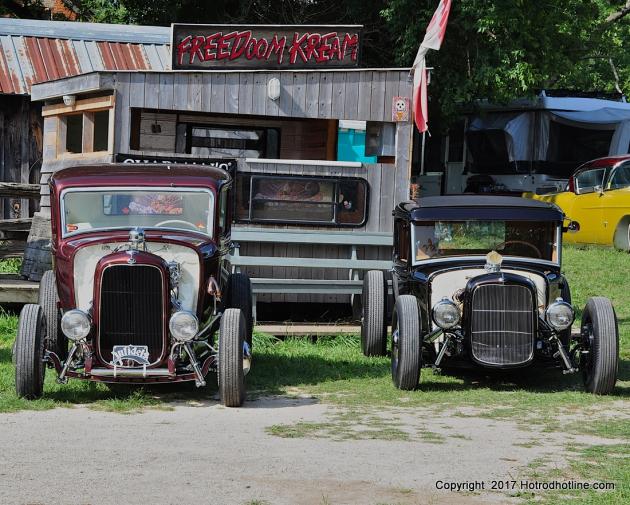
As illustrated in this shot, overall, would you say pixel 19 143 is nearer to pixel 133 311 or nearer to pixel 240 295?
pixel 240 295

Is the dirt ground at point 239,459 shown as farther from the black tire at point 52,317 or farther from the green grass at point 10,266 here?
the green grass at point 10,266

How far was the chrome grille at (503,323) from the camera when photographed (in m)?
8.87

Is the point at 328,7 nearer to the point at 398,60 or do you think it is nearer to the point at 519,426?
the point at 398,60

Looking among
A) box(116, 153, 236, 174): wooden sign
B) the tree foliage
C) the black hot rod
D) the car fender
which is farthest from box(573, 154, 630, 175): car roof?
the black hot rod

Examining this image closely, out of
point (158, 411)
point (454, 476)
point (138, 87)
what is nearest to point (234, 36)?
point (138, 87)

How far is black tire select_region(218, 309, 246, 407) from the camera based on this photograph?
312 inches

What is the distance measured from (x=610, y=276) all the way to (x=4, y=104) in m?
9.65

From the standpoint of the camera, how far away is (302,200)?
12.8m

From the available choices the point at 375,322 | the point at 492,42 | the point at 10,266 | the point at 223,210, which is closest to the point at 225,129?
the point at 10,266

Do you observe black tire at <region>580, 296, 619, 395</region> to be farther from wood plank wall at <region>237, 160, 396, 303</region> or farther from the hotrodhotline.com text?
wood plank wall at <region>237, 160, 396, 303</region>

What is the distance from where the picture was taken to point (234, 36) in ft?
43.7

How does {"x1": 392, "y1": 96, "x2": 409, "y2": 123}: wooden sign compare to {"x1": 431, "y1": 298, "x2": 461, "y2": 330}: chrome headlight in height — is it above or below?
above

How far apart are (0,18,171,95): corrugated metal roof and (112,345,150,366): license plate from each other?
965 cm

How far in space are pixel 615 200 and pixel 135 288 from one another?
42.0 feet
